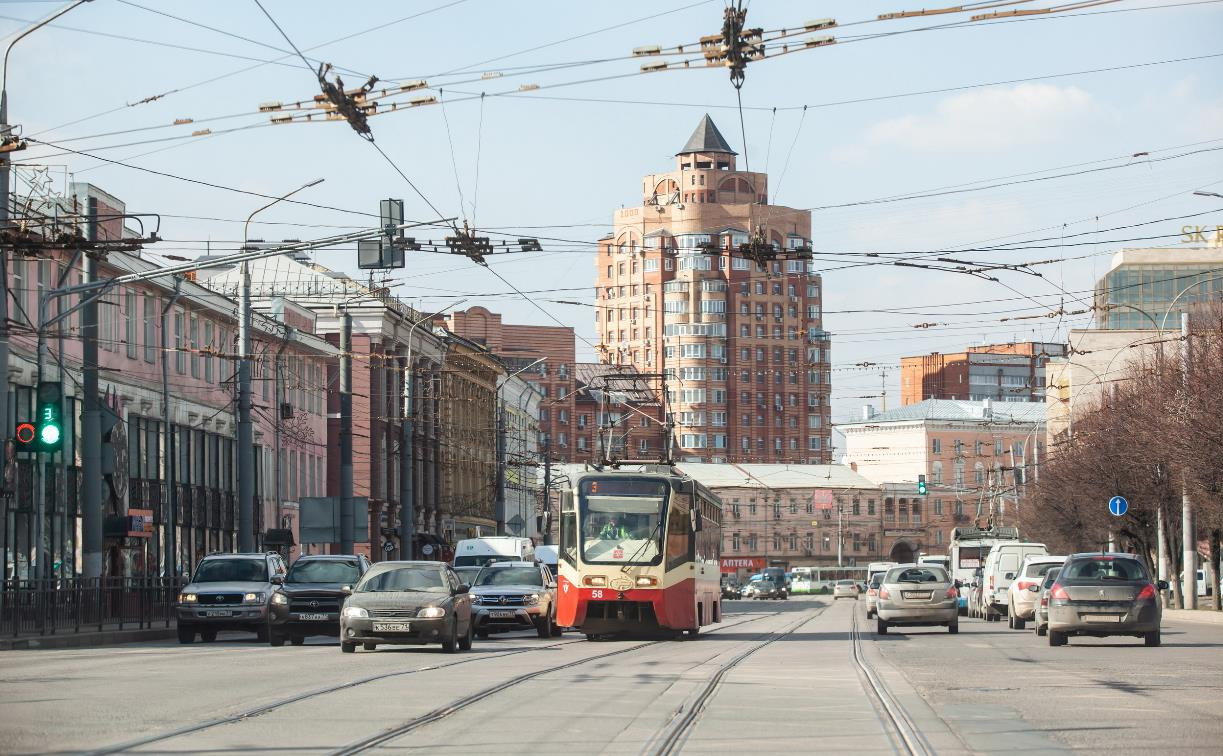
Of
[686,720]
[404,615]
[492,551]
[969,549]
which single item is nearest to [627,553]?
[404,615]

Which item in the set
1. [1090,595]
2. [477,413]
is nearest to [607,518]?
[1090,595]

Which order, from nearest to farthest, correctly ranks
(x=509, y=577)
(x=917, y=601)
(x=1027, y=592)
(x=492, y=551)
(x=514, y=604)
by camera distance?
(x=917, y=601)
(x=514, y=604)
(x=509, y=577)
(x=1027, y=592)
(x=492, y=551)

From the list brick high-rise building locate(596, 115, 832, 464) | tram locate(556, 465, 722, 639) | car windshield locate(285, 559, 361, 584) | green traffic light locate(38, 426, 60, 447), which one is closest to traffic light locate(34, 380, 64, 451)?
green traffic light locate(38, 426, 60, 447)

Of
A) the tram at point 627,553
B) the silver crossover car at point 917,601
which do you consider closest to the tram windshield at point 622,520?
the tram at point 627,553

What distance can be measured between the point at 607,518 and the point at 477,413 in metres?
68.8

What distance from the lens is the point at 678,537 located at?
36.7 m

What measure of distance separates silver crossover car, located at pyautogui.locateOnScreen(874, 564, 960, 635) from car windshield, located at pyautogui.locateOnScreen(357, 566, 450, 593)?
13.1 metres

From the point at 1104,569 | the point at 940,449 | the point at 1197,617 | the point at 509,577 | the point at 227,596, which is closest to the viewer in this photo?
the point at 1104,569

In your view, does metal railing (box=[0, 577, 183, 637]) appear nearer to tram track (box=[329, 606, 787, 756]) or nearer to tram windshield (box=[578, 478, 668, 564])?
tram windshield (box=[578, 478, 668, 564])

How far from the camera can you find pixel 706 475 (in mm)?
169375

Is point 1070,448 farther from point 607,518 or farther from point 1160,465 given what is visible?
point 607,518

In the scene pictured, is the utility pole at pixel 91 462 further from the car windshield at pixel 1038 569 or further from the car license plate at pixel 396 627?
the car windshield at pixel 1038 569

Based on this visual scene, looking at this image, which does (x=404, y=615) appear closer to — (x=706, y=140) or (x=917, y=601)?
(x=917, y=601)

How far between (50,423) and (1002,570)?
33.0 meters
